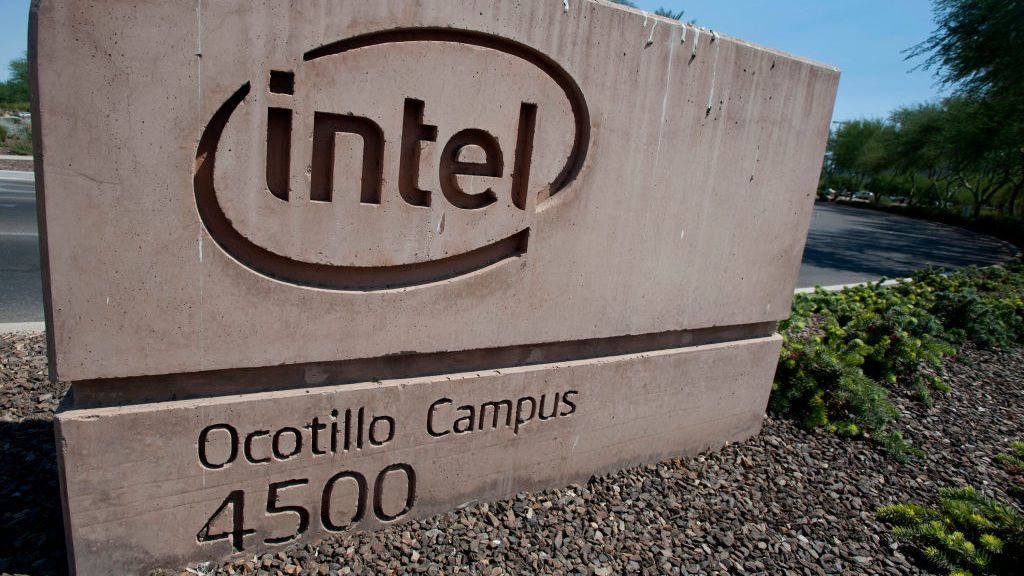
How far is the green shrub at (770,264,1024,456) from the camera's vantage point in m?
4.05

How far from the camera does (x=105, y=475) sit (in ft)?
6.73

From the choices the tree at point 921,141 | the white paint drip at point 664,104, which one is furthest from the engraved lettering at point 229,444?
the tree at point 921,141

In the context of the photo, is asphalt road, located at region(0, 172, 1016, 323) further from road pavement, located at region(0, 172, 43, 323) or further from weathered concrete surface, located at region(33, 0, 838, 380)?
weathered concrete surface, located at region(33, 0, 838, 380)

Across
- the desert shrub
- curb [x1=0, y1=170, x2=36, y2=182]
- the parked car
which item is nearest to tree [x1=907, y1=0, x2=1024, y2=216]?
curb [x1=0, y1=170, x2=36, y2=182]

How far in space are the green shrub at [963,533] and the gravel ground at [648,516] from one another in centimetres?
10

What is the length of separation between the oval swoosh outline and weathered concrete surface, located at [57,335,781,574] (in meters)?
0.44

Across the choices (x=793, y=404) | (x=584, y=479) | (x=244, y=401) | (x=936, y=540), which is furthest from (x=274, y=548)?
(x=793, y=404)

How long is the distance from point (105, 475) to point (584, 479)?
2.10 m

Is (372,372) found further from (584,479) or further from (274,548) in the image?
(584,479)

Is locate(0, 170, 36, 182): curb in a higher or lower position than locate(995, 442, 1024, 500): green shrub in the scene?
lower

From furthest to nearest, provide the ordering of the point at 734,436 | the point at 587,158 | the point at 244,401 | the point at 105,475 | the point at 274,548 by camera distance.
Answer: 1. the point at 734,436
2. the point at 587,158
3. the point at 274,548
4. the point at 244,401
5. the point at 105,475

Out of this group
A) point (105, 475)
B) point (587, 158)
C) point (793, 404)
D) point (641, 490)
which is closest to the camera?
point (105, 475)

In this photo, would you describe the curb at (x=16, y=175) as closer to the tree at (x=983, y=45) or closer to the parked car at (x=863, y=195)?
the tree at (x=983, y=45)

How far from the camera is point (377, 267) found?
237 cm
